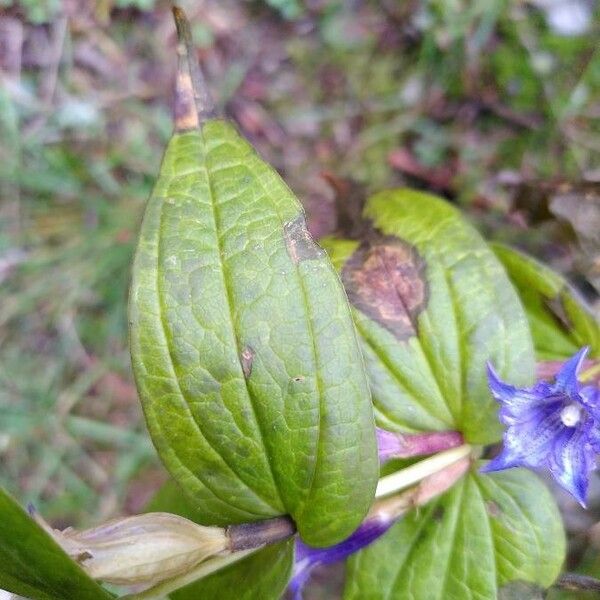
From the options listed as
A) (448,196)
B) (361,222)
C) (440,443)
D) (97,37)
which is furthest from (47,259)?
(440,443)

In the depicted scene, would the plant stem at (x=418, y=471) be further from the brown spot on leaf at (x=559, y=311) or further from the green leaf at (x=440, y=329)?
the brown spot on leaf at (x=559, y=311)

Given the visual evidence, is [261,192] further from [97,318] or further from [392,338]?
[97,318]

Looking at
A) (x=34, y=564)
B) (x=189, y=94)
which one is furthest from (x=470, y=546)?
(x=189, y=94)

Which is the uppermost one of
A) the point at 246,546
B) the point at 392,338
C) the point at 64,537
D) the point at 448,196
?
the point at 448,196

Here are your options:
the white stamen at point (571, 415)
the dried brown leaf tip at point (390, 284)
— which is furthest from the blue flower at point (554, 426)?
the dried brown leaf tip at point (390, 284)

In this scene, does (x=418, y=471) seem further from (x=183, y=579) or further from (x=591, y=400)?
(x=183, y=579)

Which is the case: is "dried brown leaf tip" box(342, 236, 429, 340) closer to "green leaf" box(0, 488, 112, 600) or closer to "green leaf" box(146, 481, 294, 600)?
"green leaf" box(146, 481, 294, 600)
